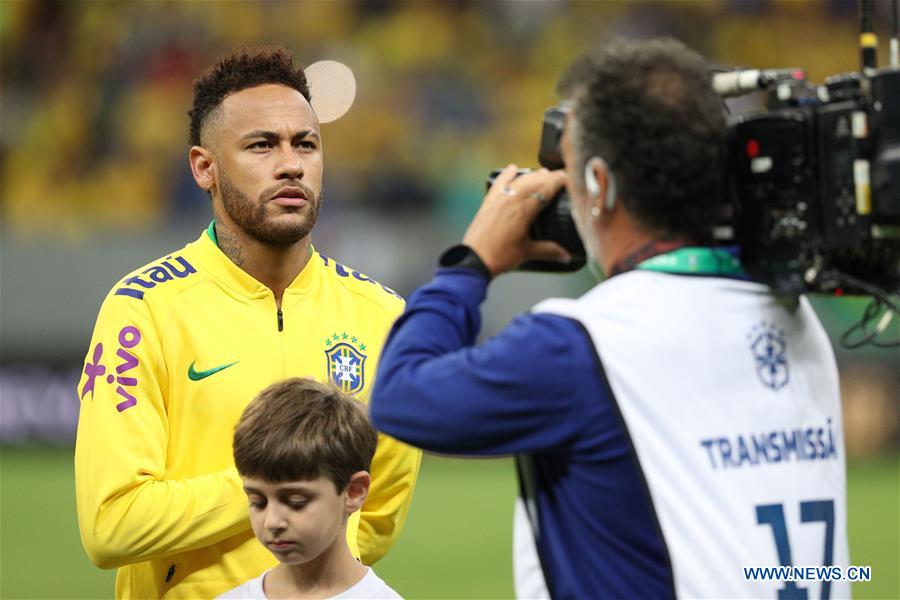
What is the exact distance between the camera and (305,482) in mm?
2676

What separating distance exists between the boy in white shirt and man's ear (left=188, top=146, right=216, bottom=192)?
0.69 m

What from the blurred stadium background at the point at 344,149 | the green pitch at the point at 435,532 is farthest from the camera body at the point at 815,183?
the blurred stadium background at the point at 344,149

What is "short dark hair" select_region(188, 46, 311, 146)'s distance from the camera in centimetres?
317

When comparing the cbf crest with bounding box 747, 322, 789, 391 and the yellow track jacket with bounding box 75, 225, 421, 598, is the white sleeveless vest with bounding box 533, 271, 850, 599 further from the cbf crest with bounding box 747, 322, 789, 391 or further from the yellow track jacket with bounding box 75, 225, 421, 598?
the yellow track jacket with bounding box 75, 225, 421, 598

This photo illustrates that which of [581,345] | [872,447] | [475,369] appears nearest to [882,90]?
[581,345]

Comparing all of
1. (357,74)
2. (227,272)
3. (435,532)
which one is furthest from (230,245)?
(357,74)

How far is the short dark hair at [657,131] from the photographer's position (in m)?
2.05

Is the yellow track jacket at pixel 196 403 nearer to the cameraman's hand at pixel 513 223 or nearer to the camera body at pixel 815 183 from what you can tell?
the cameraman's hand at pixel 513 223

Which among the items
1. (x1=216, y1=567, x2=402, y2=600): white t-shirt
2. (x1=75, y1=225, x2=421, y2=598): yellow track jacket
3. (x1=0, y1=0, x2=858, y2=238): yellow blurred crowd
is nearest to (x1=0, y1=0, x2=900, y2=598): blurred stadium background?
(x1=0, y1=0, x2=858, y2=238): yellow blurred crowd

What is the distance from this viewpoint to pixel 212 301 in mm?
3043

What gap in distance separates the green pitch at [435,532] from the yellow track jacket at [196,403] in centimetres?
406

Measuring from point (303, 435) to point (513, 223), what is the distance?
0.78 meters

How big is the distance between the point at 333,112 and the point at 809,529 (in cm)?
1139

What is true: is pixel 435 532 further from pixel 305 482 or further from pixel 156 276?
pixel 305 482
